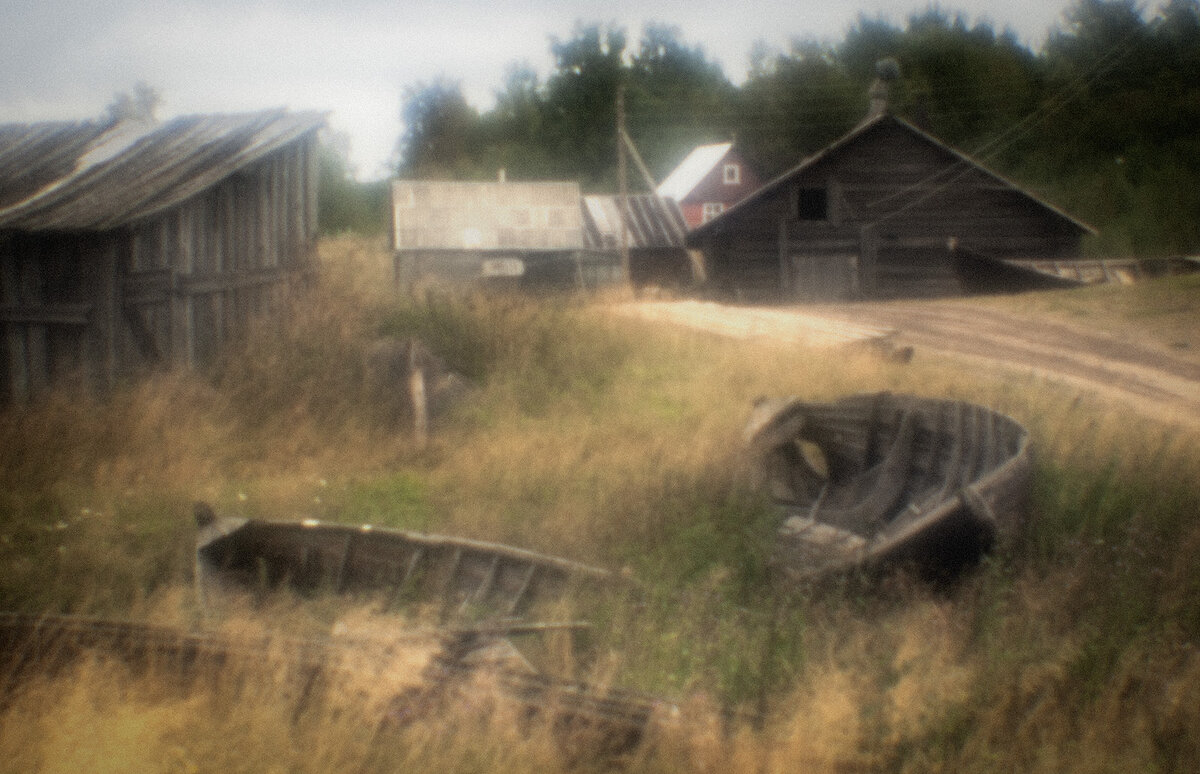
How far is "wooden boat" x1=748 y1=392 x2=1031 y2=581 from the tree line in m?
24.0

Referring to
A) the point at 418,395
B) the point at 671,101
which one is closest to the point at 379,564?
the point at 418,395

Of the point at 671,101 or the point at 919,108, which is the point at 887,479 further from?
the point at 671,101

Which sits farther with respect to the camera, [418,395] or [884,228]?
[884,228]

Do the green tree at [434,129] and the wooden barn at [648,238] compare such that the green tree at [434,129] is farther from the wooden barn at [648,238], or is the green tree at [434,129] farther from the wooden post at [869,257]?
the wooden post at [869,257]

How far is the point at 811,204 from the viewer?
26.8 m

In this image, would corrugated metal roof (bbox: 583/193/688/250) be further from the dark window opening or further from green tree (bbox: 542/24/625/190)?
green tree (bbox: 542/24/625/190)

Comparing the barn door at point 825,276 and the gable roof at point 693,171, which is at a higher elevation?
the gable roof at point 693,171

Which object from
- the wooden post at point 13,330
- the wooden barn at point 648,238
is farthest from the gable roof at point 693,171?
the wooden post at point 13,330

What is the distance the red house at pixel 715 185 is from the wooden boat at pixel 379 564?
1654 inches

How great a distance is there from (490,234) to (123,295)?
15.9 m

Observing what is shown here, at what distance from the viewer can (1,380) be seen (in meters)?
9.98

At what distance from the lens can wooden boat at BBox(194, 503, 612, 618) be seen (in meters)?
6.32

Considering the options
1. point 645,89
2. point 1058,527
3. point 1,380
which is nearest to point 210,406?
point 1,380

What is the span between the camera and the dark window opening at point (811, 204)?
2642 cm
